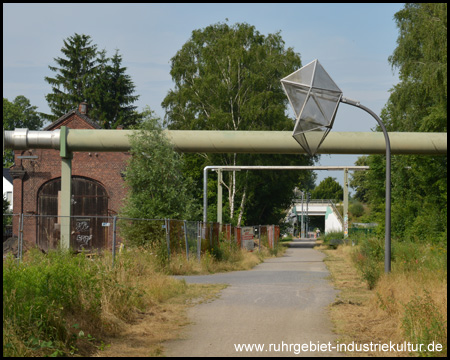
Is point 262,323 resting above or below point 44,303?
below

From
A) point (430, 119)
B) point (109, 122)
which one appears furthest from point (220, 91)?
point (109, 122)

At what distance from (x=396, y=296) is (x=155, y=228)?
38.6 feet

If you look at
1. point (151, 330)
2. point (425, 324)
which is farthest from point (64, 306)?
point (425, 324)

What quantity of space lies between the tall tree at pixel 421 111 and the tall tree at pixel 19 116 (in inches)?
2542

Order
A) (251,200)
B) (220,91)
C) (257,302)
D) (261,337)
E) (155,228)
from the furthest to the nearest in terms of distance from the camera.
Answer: (251,200)
(220,91)
(155,228)
(257,302)
(261,337)

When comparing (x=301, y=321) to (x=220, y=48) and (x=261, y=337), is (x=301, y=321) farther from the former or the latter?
(x=220, y=48)

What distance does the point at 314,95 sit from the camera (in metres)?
14.3

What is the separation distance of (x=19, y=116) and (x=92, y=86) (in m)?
24.9

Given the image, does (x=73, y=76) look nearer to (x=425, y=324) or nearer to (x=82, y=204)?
(x=82, y=204)

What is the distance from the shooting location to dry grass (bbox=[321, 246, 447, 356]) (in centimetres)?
943

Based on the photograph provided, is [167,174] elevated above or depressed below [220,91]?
below

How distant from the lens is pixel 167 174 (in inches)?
930

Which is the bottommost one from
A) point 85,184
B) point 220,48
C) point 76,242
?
point 76,242

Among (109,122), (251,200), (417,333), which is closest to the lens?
(417,333)
